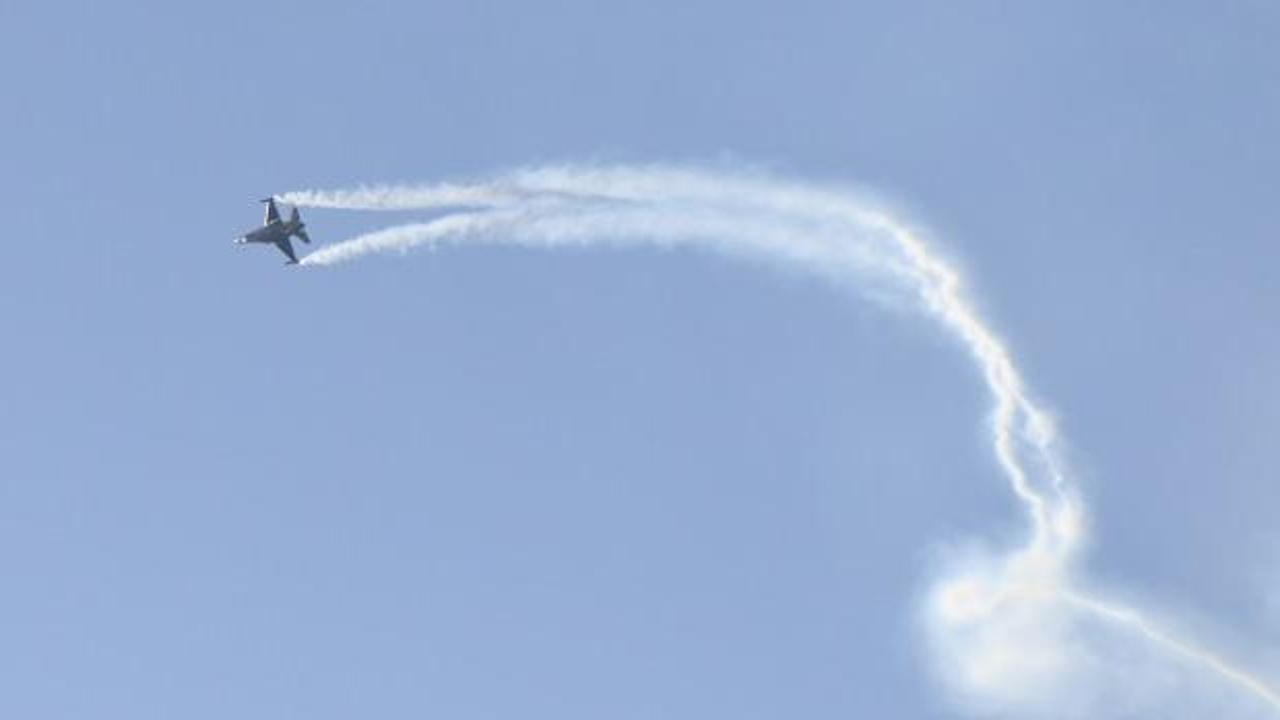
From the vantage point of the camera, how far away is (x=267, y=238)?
337ft
